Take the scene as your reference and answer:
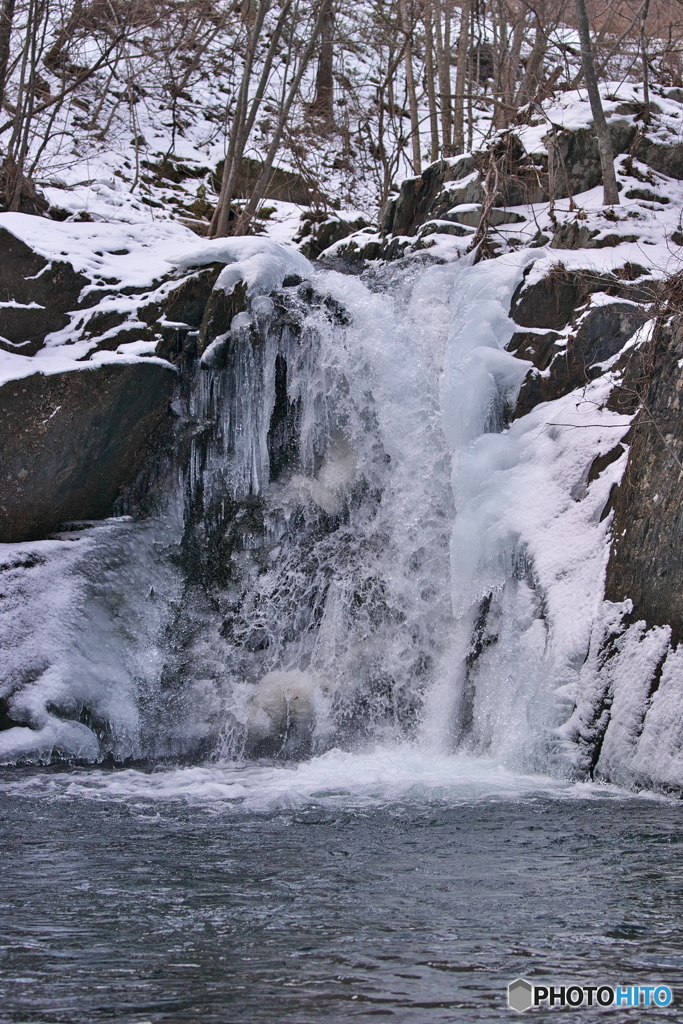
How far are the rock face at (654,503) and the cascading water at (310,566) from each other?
0.27 metres

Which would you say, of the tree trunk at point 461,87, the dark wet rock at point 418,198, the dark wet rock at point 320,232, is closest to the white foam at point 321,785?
the dark wet rock at point 418,198

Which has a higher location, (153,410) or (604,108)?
(604,108)

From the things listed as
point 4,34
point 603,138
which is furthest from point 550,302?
point 4,34

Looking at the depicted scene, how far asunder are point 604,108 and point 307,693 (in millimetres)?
5517

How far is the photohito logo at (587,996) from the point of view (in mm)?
2057

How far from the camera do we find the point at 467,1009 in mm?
2049

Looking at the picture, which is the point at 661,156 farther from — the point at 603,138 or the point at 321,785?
the point at 321,785

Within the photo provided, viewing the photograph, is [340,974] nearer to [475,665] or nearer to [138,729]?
[475,665]

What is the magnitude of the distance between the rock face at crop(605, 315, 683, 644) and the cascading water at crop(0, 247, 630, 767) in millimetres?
272

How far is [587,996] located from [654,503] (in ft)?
12.2

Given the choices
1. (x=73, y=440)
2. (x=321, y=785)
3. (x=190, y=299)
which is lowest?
(x=321, y=785)

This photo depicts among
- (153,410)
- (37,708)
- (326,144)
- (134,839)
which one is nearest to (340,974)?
(134,839)

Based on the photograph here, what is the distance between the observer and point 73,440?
6.91 m

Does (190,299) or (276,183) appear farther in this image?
(276,183)
